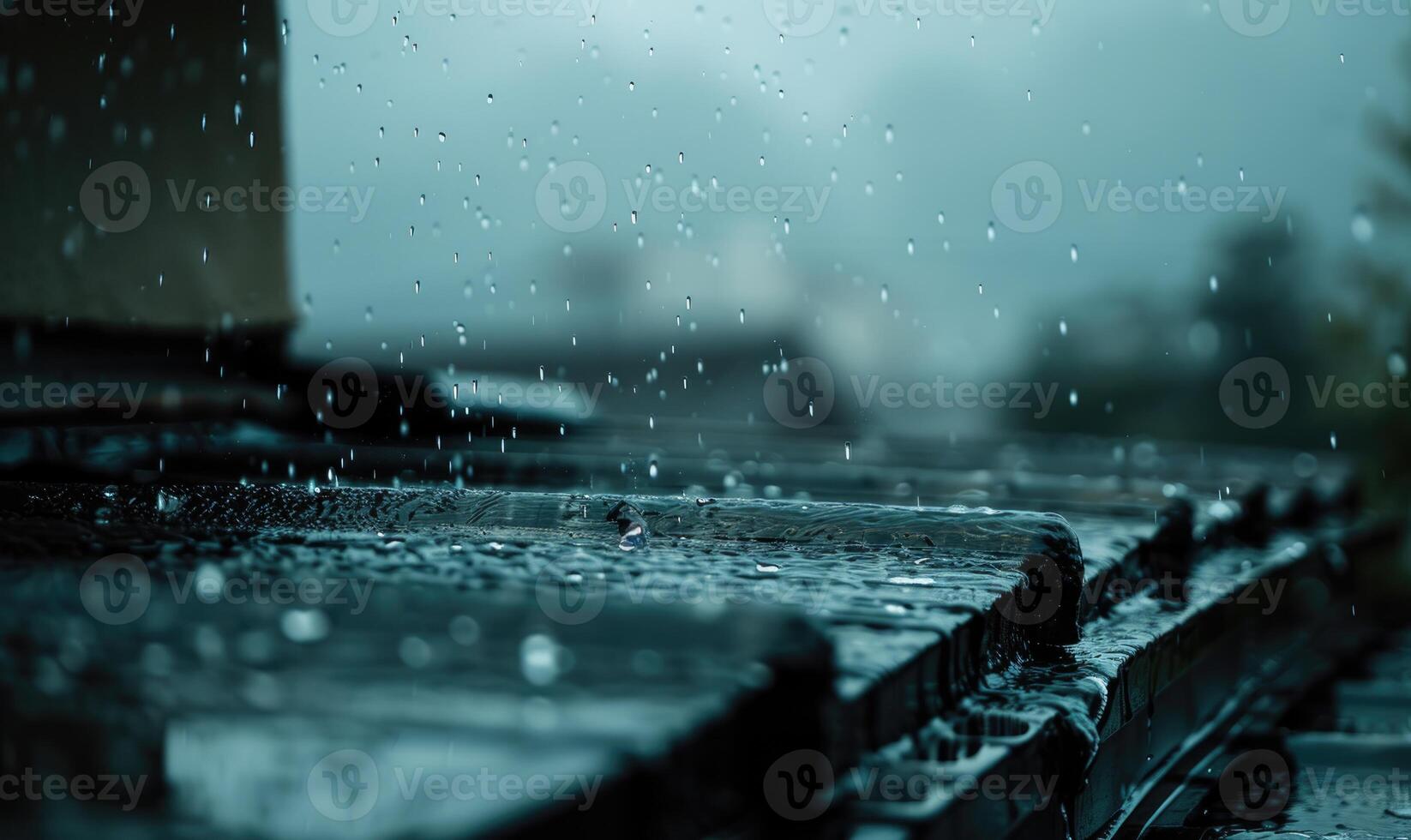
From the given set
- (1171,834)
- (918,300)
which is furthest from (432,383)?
(1171,834)

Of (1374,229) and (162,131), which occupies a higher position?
(1374,229)

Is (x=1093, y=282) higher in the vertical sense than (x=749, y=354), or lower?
higher

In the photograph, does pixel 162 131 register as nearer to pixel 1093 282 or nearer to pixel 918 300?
pixel 918 300

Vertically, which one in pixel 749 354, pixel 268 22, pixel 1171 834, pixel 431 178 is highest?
pixel 268 22

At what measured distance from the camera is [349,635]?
0.75 metres

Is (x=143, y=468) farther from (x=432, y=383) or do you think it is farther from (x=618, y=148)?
(x=618, y=148)

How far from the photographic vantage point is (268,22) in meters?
3.20

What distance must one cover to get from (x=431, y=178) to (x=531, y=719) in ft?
8.00

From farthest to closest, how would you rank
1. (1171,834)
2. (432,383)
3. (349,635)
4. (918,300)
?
1. (918,300)
2. (432,383)
3. (1171,834)
4. (349,635)

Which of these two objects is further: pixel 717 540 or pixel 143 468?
pixel 143 468

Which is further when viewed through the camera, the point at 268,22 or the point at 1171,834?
the point at 268,22

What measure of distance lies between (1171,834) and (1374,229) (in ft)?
34.7

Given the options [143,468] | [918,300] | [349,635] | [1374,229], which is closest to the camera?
[349,635]

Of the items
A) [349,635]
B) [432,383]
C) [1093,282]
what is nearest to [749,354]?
[432,383]
